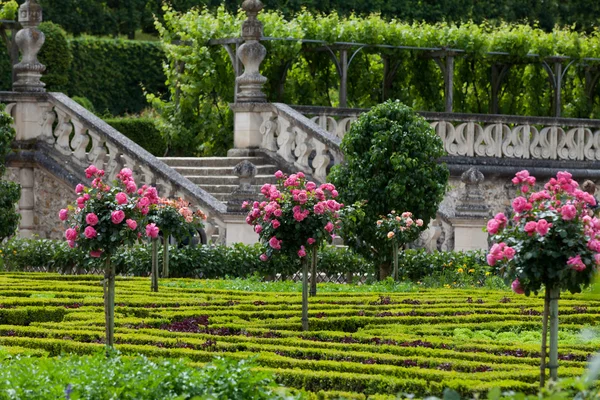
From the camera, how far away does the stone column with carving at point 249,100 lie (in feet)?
62.6

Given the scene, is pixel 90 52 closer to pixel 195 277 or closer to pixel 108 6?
pixel 108 6

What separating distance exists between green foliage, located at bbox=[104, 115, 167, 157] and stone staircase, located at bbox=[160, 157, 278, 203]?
723 centimetres

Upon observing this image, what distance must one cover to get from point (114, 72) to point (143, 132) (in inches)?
181

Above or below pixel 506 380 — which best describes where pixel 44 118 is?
above

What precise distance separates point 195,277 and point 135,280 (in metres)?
1.31

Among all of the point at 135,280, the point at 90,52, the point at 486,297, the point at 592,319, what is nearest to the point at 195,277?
the point at 135,280

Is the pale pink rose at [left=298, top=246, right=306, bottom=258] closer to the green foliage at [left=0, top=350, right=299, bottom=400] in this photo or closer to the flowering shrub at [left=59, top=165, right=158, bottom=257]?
the flowering shrub at [left=59, top=165, right=158, bottom=257]

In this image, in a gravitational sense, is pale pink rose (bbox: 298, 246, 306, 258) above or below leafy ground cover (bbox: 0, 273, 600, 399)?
above

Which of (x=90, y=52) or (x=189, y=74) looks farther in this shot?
(x=90, y=52)

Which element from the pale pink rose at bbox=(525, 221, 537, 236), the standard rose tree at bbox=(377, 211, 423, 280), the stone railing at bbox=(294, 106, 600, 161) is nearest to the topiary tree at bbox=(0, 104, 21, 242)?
the standard rose tree at bbox=(377, 211, 423, 280)

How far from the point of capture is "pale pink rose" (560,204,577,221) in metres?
8.22

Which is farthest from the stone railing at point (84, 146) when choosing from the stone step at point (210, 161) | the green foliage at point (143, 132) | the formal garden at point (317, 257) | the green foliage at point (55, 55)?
the green foliage at point (55, 55)

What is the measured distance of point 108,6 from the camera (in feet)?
114

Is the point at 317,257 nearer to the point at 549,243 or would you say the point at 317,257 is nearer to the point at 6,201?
the point at 6,201
